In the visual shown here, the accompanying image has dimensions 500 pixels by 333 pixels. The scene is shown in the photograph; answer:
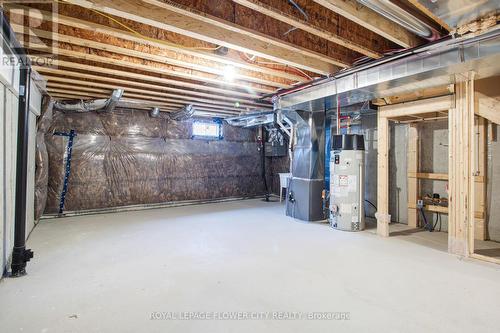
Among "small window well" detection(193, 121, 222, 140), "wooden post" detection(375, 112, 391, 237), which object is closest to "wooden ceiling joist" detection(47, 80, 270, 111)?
"small window well" detection(193, 121, 222, 140)

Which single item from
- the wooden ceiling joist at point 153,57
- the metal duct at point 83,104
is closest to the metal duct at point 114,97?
the metal duct at point 83,104

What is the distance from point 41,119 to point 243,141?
4.48m

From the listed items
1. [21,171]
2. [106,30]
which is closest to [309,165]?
[106,30]

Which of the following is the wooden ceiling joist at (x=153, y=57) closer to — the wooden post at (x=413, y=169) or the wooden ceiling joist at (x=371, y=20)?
the wooden ceiling joist at (x=371, y=20)

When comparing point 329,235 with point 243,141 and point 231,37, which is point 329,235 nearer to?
point 231,37

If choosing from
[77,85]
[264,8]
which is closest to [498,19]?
[264,8]

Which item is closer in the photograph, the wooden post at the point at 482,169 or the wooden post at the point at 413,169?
the wooden post at the point at 482,169

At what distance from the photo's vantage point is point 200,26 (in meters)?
2.30

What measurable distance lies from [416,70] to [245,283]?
8.53 ft

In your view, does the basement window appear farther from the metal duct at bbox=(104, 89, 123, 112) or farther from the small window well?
the metal duct at bbox=(104, 89, 123, 112)

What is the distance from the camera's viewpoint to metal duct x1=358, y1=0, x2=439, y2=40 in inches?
74.0

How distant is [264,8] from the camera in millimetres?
1931

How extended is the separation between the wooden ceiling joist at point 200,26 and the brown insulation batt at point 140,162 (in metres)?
3.98

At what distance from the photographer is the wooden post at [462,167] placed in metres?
2.85
